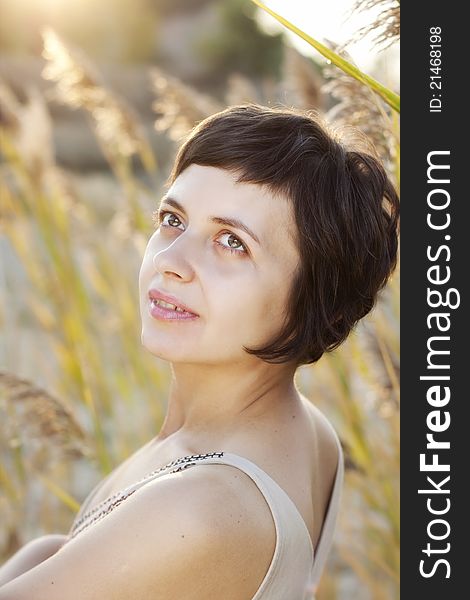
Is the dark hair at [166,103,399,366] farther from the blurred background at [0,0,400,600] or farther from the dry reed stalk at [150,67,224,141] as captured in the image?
the dry reed stalk at [150,67,224,141]

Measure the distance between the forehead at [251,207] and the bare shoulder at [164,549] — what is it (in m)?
0.37

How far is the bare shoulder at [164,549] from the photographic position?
1.14 meters

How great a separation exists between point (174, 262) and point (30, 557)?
2.10 feet

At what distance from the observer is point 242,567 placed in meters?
1.18

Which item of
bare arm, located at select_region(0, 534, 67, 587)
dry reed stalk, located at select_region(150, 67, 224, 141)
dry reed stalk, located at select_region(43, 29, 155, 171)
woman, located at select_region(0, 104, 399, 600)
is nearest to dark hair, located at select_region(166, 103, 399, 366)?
woman, located at select_region(0, 104, 399, 600)

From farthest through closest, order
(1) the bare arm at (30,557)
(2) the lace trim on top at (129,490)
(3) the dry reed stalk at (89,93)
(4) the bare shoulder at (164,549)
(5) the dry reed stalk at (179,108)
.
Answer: (3) the dry reed stalk at (89,93) < (5) the dry reed stalk at (179,108) < (1) the bare arm at (30,557) < (2) the lace trim on top at (129,490) < (4) the bare shoulder at (164,549)

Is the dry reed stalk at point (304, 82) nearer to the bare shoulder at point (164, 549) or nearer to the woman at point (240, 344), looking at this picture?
the woman at point (240, 344)

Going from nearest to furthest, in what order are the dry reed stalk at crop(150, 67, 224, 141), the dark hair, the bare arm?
1. the dark hair
2. the bare arm
3. the dry reed stalk at crop(150, 67, 224, 141)

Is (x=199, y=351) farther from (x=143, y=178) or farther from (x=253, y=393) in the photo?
(x=143, y=178)

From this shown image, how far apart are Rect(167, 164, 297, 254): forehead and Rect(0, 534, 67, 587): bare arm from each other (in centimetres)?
69

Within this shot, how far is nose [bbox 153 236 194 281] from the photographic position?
4.36 ft

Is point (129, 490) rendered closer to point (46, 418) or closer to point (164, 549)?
point (164, 549)

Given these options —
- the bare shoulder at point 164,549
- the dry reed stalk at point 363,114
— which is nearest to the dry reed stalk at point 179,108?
the dry reed stalk at point 363,114

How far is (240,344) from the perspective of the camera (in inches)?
53.2
